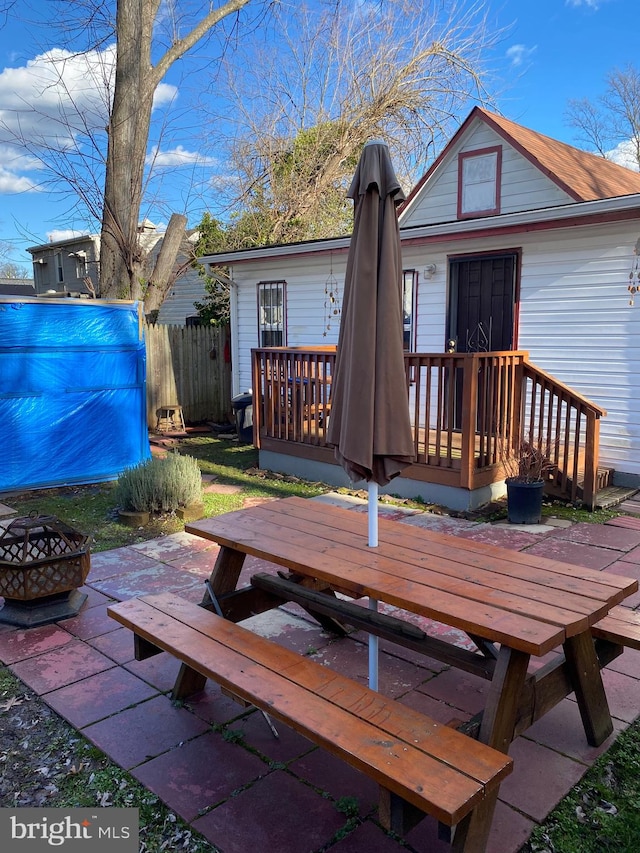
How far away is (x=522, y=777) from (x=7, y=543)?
9.66 ft

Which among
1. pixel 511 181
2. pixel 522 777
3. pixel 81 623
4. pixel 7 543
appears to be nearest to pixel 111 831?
pixel 522 777

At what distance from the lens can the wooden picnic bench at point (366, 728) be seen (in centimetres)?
156

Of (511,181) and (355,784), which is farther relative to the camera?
(511,181)

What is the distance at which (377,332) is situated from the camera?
7.91 ft

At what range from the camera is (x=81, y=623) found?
3.63 meters

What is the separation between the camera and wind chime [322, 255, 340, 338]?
916cm

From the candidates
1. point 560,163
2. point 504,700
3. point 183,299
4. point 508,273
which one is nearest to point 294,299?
point 508,273

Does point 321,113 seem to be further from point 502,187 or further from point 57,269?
point 57,269

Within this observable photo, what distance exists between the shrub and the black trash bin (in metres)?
3.77

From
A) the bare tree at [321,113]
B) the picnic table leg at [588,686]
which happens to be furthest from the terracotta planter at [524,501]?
the bare tree at [321,113]

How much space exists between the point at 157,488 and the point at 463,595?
12.6 ft

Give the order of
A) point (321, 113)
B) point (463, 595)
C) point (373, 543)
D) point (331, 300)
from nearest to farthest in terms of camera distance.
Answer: point (463, 595)
point (373, 543)
point (331, 300)
point (321, 113)

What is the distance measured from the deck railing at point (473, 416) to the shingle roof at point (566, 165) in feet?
10.2

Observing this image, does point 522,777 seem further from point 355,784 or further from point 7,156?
point 7,156
